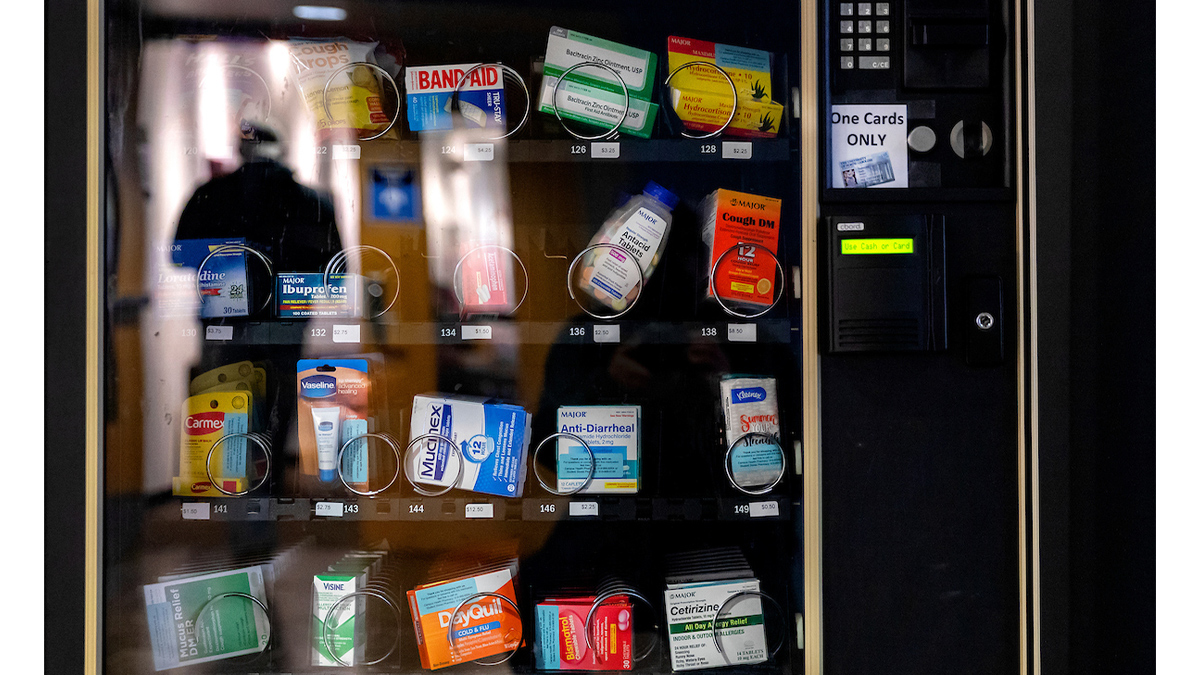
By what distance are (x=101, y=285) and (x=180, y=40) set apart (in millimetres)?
595

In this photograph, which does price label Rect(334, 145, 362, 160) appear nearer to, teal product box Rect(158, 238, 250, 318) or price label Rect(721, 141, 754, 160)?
teal product box Rect(158, 238, 250, 318)

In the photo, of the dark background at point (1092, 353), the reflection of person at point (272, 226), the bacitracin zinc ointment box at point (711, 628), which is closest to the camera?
the dark background at point (1092, 353)

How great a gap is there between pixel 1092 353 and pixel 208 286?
5.53 feet

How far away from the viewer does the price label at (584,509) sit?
1.37 meters

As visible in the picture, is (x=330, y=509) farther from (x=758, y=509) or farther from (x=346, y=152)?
(x=758, y=509)

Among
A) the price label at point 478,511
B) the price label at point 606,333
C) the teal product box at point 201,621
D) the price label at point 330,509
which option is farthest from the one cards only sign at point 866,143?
the teal product box at point 201,621

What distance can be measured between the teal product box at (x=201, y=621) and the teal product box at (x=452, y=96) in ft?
3.44

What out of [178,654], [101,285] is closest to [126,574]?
[178,654]

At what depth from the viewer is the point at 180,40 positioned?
1.50 m

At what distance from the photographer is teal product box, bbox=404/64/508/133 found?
1466 millimetres

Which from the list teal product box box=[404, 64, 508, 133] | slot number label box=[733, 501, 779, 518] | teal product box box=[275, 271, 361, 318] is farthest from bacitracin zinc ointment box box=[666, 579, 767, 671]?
teal product box box=[404, 64, 508, 133]

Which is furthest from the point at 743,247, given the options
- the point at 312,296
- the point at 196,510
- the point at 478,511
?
the point at 196,510

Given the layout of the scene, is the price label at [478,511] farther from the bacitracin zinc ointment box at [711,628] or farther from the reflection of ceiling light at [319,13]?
the reflection of ceiling light at [319,13]

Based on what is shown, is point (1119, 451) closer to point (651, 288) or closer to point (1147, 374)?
point (1147, 374)
